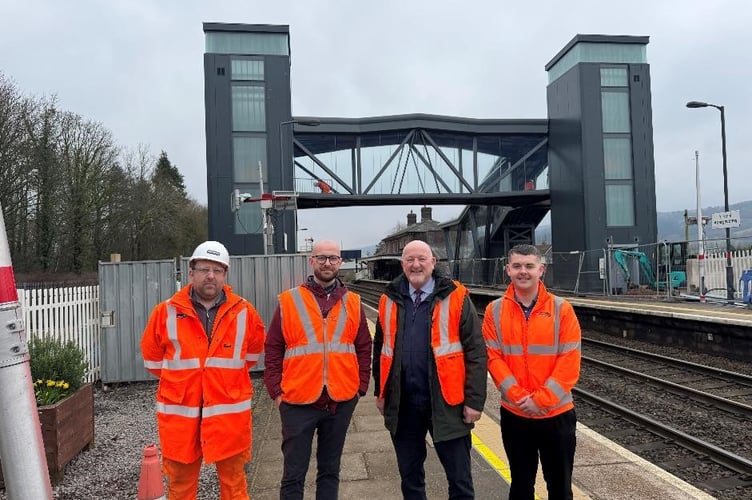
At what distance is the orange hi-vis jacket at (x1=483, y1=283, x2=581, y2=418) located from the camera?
3.19 m

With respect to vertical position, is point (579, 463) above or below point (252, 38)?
below

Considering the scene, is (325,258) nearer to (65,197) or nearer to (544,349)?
(544,349)

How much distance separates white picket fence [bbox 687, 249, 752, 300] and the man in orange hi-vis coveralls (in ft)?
57.7

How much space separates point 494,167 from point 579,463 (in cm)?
3556

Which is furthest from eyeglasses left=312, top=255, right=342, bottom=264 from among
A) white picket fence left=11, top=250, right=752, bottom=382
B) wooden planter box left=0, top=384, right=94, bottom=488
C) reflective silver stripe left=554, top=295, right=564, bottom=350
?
white picket fence left=11, top=250, right=752, bottom=382

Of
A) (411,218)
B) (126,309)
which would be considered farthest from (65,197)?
(411,218)

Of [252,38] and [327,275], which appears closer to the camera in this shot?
[327,275]

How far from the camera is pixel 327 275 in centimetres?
359

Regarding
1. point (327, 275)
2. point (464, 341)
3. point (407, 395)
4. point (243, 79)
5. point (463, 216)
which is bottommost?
point (407, 395)

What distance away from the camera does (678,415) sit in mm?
7688

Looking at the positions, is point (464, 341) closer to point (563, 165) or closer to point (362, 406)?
point (362, 406)

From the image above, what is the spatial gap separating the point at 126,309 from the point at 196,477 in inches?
227

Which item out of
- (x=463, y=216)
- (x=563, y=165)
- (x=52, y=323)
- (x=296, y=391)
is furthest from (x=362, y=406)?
(x=463, y=216)

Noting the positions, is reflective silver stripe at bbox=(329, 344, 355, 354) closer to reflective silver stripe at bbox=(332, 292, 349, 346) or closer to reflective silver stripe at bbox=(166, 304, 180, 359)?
reflective silver stripe at bbox=(332, 292, 349, 346)
